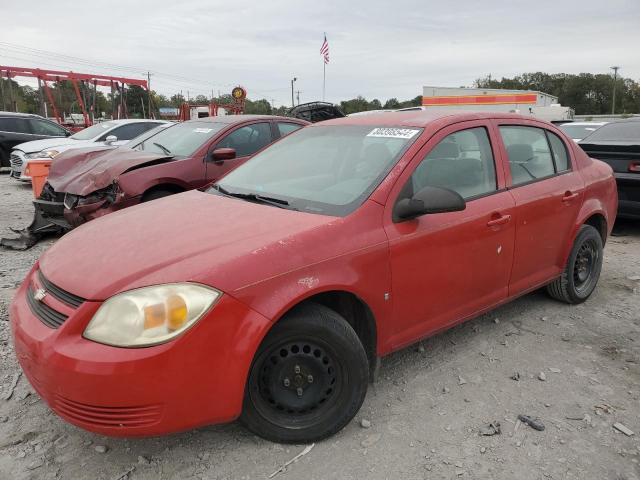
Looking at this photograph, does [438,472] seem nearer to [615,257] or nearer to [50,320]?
[50,320]

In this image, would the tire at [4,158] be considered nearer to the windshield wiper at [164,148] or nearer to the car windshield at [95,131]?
the car windshield at [95,131]

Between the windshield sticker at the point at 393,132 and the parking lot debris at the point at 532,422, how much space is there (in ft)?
5.42

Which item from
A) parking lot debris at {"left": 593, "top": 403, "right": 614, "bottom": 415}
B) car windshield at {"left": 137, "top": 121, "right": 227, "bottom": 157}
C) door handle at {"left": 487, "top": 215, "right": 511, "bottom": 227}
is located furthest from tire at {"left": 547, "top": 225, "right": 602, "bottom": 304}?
car windshield at {"left": 137, "top": 121, "right": 227, "bottom": 157}

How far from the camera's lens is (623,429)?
261 centimetres

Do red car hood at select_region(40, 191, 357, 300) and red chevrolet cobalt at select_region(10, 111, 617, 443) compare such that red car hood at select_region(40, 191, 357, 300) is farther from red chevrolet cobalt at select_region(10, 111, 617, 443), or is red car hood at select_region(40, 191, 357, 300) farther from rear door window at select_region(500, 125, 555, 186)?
rear door window at select_region(500, 125, 555, 186)

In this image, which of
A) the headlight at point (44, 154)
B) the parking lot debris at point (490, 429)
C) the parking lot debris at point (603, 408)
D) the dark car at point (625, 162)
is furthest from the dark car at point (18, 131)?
the parking lot debris at point (603, 408)

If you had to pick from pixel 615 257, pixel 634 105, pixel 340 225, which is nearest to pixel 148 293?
pixel 340 225

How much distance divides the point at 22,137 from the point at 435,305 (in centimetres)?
1308

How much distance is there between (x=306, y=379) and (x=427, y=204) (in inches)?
42.0

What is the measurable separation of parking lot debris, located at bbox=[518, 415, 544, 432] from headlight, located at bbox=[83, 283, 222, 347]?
5.67ft

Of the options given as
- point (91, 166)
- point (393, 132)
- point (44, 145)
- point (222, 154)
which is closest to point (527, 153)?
point (393, 132)

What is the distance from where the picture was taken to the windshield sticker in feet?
9.96

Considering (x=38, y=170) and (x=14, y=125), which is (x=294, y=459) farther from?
(x=14, y=125)

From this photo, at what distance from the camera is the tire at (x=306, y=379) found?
2348 mm
